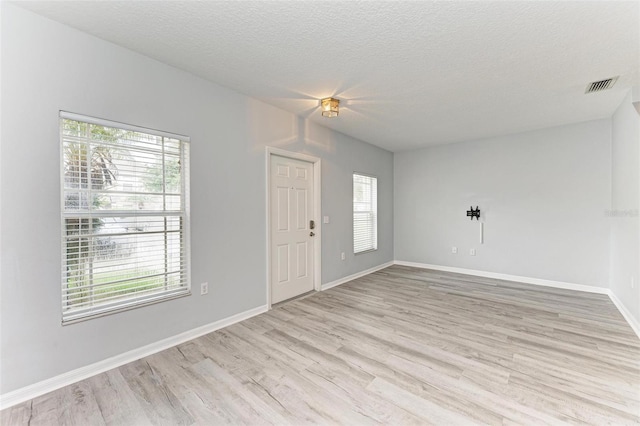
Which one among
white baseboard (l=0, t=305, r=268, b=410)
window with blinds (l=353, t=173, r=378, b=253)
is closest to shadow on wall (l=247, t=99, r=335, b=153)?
window with blinds (l=353, t=173, r=378, b=253)

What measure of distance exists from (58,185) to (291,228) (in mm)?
2450

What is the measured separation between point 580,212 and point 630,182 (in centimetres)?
136

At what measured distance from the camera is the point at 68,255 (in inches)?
80.4

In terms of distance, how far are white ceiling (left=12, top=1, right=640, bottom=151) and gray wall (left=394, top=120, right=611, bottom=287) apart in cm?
103

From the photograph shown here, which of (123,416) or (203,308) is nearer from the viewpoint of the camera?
(123,416)

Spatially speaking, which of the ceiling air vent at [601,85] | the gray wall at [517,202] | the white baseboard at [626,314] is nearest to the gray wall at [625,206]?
the white baseboard at [626,314]

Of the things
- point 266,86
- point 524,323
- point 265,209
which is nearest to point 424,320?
point 524,323

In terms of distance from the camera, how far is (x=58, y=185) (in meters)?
1.99

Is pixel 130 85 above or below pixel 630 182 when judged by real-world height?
above

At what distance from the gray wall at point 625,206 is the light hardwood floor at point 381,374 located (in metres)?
0.43

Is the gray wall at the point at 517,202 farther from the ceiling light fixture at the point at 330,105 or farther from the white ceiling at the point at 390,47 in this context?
the ceiling light fixture at the point at 330,105

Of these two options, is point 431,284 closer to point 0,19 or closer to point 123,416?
point 123,416

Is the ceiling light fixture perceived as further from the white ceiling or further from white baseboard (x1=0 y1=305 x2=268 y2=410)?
white baseboard (x1=0 y1=305 x2=268 y2=410)

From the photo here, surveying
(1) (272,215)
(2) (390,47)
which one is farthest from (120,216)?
(2) (390,47)
